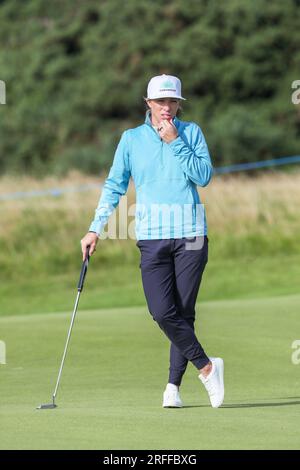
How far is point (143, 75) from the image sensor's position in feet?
132

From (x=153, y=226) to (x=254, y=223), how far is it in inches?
558

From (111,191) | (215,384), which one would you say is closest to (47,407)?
(215,384)

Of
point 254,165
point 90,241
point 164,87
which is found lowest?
point 90,241

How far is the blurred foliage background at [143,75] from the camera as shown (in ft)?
127

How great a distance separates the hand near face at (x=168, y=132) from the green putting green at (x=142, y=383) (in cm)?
159

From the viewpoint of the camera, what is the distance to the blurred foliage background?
3881 cm

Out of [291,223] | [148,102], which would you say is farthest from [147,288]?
[291,223]

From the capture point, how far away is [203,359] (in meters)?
7.79

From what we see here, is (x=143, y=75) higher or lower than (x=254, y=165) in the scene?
higher

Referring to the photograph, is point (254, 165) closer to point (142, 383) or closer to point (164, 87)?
point (142, 383)

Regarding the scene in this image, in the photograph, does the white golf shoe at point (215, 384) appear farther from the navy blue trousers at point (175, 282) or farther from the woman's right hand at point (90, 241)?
the woman's right hand at point (90, 241)

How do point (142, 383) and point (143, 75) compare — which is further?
point (143, 75)

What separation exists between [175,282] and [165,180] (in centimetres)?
63
